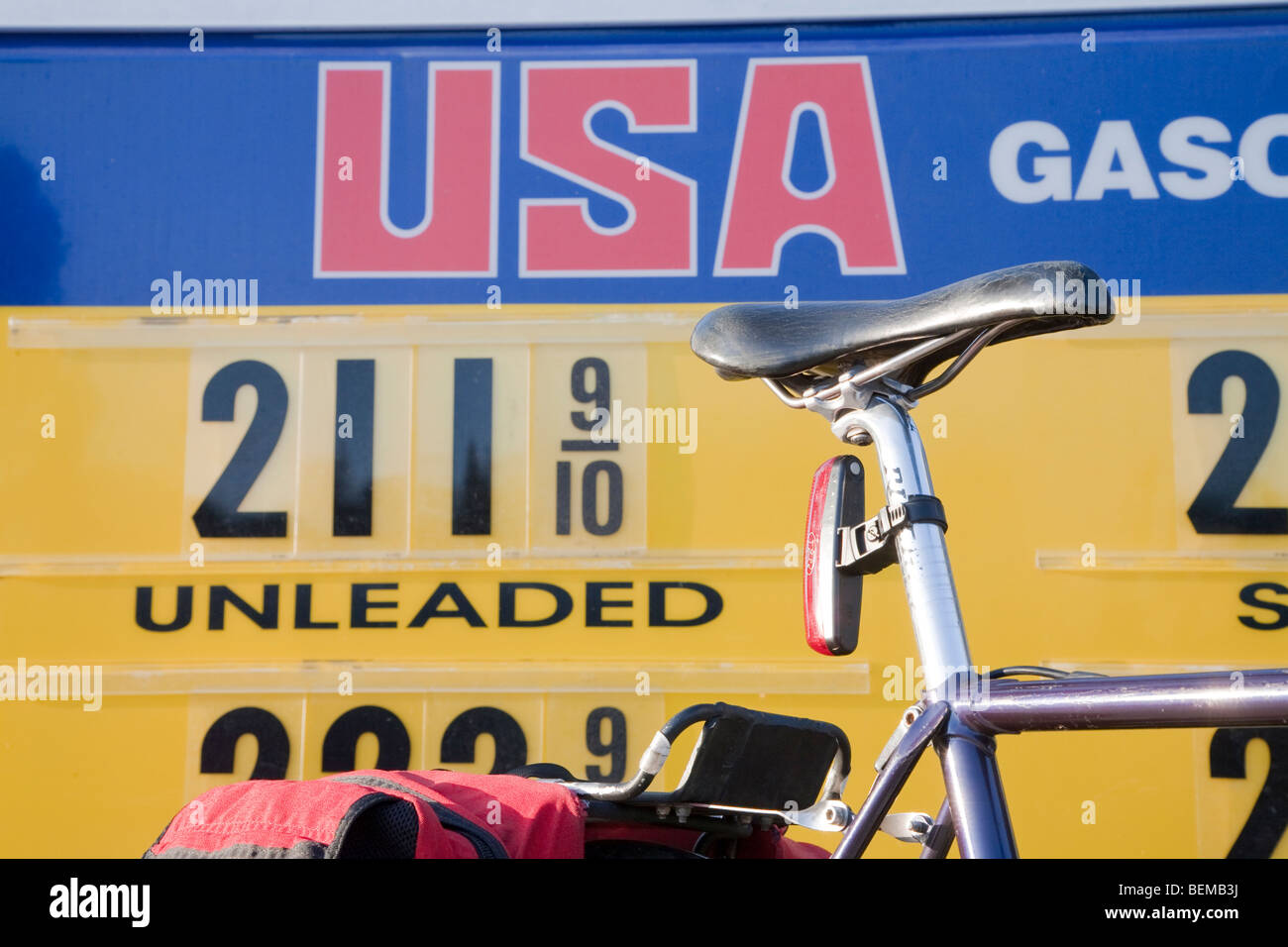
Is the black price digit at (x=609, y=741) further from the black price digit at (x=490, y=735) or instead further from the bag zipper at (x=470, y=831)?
the bag zipper at (x=470, y=831)

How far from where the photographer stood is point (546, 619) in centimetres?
208

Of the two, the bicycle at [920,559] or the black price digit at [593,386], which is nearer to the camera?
the bicycle at [920,559]

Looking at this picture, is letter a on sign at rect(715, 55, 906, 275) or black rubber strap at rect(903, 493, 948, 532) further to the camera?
letter a on sign at rect(715, 55, 906, 275)

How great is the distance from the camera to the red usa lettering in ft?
7.16

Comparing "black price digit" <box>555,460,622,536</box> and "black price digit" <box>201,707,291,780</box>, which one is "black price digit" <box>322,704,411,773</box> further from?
"black price digit" <box>555,460,622,536</box>

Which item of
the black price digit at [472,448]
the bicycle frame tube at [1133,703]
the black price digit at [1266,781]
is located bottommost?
the black price digit at [1266,781]

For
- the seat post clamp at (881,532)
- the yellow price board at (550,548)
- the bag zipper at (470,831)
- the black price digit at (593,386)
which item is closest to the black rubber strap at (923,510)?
the seat post clamp at (881,532)

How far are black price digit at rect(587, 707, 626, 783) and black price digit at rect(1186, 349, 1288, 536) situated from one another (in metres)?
1.03

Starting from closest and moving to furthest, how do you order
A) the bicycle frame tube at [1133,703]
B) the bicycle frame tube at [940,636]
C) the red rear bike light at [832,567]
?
the bicycle frame tube at [1133,703], the bicycle frame tube at [940,636], the red rear bike light at [832,567]

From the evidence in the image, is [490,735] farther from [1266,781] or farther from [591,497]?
[1266,781]

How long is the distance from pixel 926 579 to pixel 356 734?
135cm

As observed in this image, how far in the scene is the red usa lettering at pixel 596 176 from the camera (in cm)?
218

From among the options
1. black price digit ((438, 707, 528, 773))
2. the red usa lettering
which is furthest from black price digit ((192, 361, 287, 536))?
black price digit ((438, 707, 528, 773))
